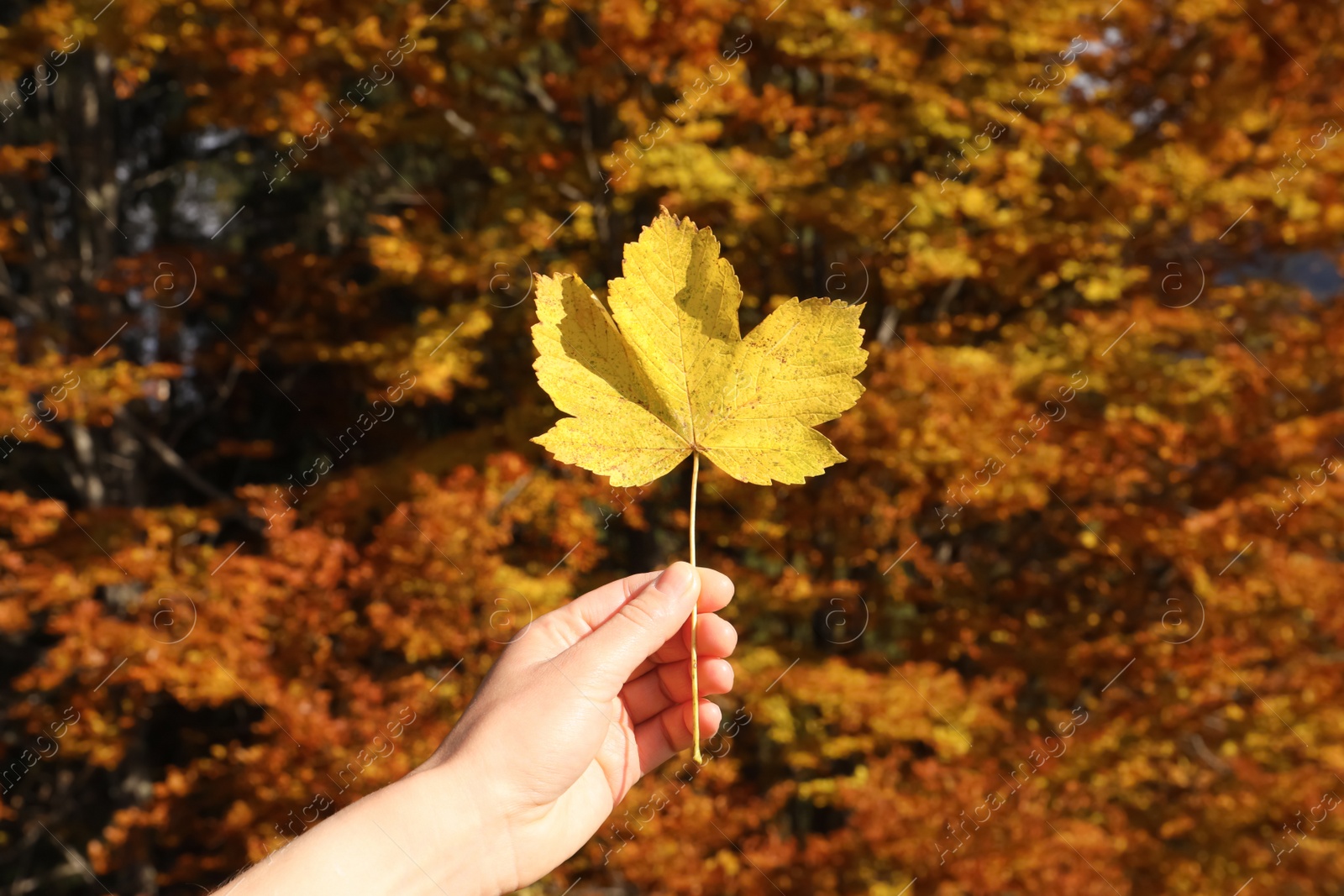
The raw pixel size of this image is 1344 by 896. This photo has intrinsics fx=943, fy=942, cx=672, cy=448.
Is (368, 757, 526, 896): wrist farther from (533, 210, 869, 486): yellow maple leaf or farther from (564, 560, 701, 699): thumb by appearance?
(533, 210, 869, 486): yellow maple leaf

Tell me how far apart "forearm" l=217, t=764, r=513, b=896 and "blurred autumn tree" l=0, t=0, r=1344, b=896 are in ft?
Answer: 12.3

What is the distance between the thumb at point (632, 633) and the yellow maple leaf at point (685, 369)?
255 millimetres

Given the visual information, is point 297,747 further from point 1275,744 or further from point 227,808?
point 1275,744

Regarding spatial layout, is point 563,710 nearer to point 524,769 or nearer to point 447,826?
point 524,769

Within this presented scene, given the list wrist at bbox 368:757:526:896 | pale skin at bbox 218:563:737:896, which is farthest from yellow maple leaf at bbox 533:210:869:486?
wrist at bbox 368:757:526:896

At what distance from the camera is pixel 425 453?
7.17m

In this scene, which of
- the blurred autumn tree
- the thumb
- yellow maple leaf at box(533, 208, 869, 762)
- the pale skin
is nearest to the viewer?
yellow maple leaf at box(533, 208, 869, 762)

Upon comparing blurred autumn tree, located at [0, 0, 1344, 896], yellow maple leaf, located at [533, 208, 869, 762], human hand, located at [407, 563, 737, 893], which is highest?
yellow maple leaf, located at [533, 208, 869, 762]

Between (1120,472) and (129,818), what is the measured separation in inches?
276

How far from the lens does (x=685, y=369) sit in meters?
1.31

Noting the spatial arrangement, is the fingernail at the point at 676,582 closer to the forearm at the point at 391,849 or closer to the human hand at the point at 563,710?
the human hand at the point at 563,710

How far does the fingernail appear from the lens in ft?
5.10

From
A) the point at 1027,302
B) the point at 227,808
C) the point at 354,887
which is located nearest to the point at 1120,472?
the point at 1027,302

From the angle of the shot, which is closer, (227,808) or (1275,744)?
(1275,744)
